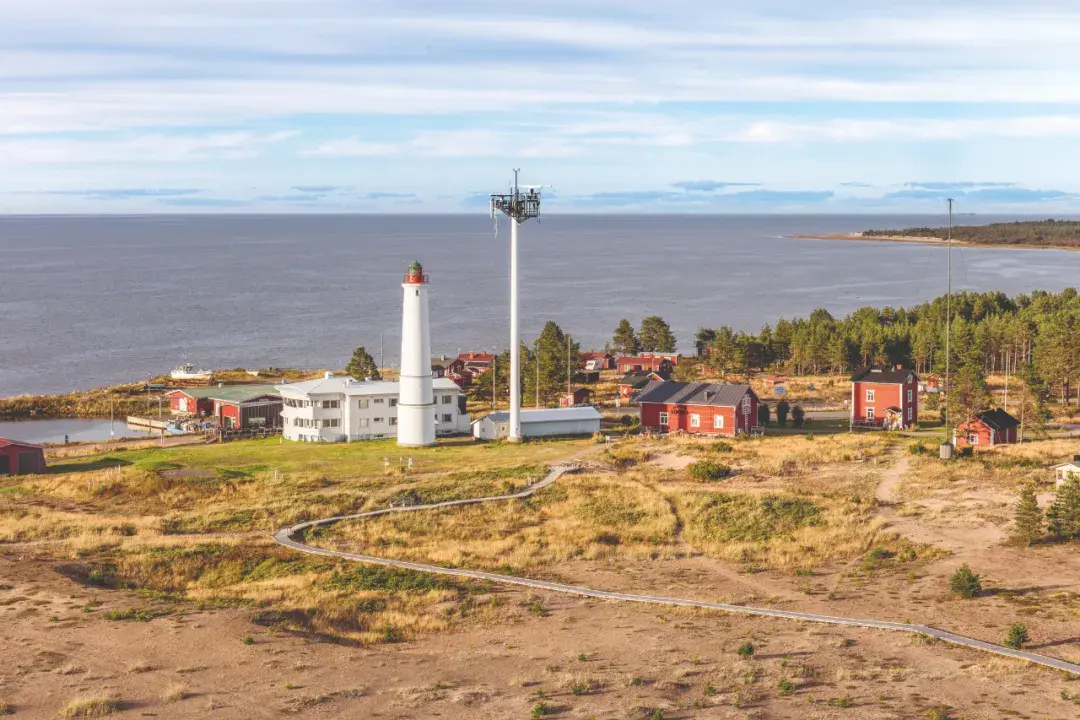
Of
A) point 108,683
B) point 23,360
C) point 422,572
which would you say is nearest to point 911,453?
point 422,572

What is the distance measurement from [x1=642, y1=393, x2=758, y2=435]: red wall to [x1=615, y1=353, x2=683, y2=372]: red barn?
2817 centimetres

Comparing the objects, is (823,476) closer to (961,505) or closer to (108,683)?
(961,505)

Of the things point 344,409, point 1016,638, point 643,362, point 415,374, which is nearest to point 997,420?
point 415,374

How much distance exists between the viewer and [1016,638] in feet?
81.0

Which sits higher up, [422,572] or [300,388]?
[300,388]

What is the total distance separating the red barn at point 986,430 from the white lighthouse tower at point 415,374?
23898 millimetres

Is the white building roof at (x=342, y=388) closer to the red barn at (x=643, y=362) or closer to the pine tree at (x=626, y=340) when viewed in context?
the red barn at (x=643, y=362)

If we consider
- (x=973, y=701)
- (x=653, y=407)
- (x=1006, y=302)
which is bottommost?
(x=973, y=701)

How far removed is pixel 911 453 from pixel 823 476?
17.9ft

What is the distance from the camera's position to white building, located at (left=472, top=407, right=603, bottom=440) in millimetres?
56781

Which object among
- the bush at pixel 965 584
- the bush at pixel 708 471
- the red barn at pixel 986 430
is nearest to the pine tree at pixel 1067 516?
the bush at pixel 965 584

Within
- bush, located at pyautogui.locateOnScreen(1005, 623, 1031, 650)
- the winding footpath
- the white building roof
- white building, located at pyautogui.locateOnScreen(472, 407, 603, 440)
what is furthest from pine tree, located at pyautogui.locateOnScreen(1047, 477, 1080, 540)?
the white building roof

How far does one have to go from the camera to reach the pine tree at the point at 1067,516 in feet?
109

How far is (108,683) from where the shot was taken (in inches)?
909
